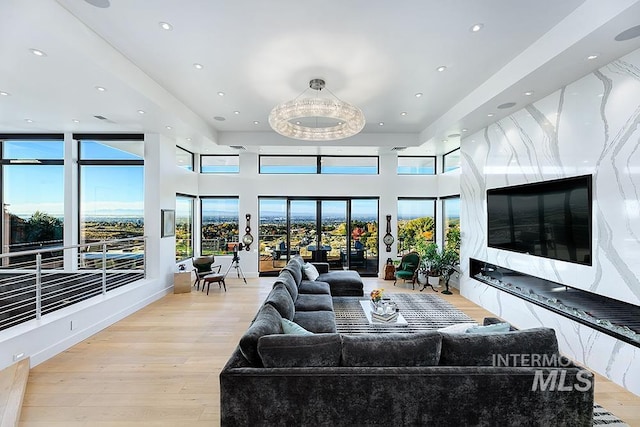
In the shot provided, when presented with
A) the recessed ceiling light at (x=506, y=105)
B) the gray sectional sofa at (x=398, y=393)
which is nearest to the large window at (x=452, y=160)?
the recessed ceiling light at (x=506, y=105)

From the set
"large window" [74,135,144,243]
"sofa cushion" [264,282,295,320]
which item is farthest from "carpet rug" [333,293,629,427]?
"large window" [74,135,144,243]

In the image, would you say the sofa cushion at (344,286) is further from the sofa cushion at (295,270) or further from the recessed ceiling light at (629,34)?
the recessed ceiling light at (629,34)

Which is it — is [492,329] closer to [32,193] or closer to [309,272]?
[309,272]

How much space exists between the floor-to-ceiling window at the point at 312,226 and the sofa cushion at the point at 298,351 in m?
6.18

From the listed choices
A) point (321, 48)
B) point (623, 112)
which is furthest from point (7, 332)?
point (623, 112)

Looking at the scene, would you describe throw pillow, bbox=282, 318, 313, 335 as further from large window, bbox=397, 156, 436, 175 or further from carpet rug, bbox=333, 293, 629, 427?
large window, bbox=397, 156, 436, 175

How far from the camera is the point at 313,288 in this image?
5.20 m

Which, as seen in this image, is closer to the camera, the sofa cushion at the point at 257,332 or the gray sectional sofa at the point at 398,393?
the gray sectional sofa at the point at 398,393

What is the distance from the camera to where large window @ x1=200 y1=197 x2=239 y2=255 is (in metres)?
8.34

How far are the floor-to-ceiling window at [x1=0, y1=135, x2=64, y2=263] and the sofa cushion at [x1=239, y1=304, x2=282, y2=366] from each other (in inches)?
257

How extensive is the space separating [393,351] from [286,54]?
340cm

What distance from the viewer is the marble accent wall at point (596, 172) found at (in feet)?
9.81

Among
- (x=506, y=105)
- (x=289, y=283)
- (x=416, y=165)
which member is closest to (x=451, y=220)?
(x=416, y=165)

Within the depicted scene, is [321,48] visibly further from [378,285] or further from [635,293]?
[378,285]
